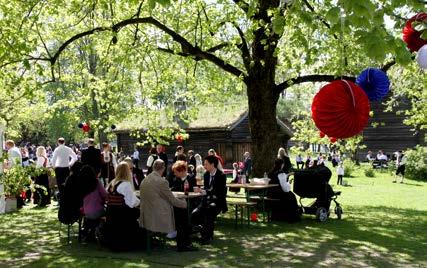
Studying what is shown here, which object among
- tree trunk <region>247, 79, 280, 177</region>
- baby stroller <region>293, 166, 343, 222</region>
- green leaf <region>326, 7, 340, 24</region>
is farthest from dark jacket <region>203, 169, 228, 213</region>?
green leaf <region>326, 7, 340, 24</region>

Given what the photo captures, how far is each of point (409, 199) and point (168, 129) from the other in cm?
1008

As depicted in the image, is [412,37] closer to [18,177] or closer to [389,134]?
[18,177]

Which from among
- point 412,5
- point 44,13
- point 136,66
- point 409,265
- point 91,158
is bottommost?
point 409,265

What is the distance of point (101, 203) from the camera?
9.33m

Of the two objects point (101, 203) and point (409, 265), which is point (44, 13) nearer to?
point (101, 203)

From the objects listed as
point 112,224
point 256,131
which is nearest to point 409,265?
point 112,224

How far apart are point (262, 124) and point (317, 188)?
261 cm

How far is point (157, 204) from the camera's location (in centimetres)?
847

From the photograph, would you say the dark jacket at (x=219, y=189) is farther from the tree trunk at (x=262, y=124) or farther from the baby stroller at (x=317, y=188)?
the tree trunk at (x=262, y=124)

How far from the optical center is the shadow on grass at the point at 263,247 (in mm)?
8047

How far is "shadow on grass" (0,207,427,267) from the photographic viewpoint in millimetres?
8047

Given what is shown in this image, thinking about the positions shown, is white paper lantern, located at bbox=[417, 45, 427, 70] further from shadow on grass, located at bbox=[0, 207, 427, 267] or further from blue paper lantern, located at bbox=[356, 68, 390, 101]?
shadow on grass, located at bbox=[0, 207, 427, 267]

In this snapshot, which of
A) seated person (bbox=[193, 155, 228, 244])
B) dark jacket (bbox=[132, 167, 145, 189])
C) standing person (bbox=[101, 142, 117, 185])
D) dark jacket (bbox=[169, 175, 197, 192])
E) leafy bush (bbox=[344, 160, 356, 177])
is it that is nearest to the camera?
seated person (bbox=[193, 155, 228, 244])

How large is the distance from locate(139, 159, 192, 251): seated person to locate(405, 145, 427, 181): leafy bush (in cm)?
2381
